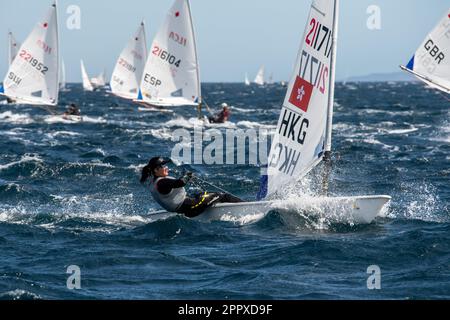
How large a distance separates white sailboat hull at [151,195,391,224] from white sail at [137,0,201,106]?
755 inches

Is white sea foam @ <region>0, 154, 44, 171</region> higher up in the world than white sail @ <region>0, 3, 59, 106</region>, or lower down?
lower down

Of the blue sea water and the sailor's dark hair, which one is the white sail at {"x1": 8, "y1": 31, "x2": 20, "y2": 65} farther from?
the sailor's dark hair

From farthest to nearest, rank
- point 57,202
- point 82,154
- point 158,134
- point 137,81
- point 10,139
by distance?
point 137,81
point 158,134
point 10,139
point 82,154
point 57,202

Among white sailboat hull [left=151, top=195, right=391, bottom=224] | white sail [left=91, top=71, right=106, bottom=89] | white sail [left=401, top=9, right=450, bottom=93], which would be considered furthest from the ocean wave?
white sail [left=91, top=71, right=106, bottom=89]

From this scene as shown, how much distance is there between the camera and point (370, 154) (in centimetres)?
2828

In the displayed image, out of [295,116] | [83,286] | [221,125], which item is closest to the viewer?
[83,286]

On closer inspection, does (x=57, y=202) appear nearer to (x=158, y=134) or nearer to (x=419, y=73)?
(x=419, y=73)

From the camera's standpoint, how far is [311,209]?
14.9 meters

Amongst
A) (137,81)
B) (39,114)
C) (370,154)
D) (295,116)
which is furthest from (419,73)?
(39,114)

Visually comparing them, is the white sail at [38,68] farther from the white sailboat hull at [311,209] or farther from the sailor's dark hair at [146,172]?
the sailor's dark hair at [146,172]

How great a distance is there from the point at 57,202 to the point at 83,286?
750 cm

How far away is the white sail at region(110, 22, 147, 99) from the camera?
1902 inches

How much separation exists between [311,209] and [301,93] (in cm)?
215
